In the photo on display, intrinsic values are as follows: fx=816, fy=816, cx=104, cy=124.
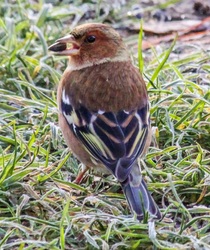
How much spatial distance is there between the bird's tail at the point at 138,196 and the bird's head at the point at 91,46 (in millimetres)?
1186

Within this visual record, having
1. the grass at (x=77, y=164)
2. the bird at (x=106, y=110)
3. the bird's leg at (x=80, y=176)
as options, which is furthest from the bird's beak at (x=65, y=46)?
the bird's leg at (x=80, y=176)

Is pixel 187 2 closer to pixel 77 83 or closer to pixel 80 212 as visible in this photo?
pixel 77 83

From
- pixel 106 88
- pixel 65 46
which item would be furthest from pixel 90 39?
pixel 106 88

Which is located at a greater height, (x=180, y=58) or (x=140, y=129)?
(x=140, y=129)

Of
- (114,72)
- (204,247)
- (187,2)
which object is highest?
(114,72)

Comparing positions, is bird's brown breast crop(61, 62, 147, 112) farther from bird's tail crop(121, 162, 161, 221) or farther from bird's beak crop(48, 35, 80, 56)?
bird's tail crop(121, 162, 161, 221)

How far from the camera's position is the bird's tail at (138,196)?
4.88 meters

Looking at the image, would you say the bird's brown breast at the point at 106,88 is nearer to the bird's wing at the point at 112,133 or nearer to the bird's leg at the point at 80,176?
the bird's wing at the point at 112,133

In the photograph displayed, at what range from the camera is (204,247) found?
15.2 feet

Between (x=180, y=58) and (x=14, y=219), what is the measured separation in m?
3.48

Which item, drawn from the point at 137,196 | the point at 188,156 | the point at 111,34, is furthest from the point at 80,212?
the point at 111,34

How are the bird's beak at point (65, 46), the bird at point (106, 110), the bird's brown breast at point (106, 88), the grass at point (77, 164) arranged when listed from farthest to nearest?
the bird's beak at point (65, 46) → the bird's brown breast at point (106, 88) → the bird at point (106, 110) → the grass at point (77, 164)

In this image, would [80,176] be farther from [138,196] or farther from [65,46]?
[65,46]

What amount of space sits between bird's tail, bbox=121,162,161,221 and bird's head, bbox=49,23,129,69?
1186 mm
